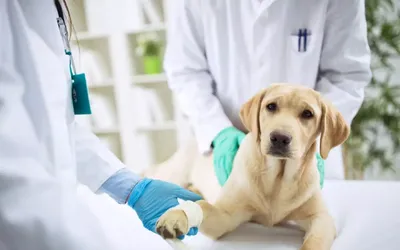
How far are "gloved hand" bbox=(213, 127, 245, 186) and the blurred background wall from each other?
21 centimetres

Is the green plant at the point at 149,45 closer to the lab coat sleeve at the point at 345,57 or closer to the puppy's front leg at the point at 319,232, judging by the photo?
the lab coat sleeve at the point at 345,57

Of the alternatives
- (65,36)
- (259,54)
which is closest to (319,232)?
(259,54)

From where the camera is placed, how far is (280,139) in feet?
1.88

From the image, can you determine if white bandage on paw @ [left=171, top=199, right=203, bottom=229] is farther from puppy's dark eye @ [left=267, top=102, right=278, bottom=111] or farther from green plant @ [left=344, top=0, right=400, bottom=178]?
green plant @ [left=344, top=0, right=400, bottom=178]

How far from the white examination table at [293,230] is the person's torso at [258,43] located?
27 centimetres

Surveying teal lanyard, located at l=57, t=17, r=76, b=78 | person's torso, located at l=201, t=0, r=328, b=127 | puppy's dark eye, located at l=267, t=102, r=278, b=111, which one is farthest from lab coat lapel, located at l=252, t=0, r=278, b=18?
teal lanyard, located at l=57, t=17, r=76, b=78

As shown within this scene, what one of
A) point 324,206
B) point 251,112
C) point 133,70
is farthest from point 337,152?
point 133,70

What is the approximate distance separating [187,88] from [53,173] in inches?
19.8

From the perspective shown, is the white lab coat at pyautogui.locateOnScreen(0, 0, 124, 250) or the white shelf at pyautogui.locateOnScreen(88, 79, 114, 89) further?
the white shelf at pyautogui.locateOnScreen(88, 79, 114, 89)

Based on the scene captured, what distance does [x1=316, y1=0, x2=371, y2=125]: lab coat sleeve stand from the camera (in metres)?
0.76

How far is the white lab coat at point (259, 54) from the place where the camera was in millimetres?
756

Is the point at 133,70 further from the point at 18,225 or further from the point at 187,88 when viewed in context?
the point at 18,225

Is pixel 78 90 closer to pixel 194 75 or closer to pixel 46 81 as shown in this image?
pixel 46 81

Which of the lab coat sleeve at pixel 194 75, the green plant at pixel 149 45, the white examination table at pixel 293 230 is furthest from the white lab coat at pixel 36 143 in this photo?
the green plant at pixel 149 45
